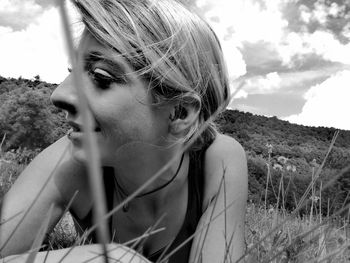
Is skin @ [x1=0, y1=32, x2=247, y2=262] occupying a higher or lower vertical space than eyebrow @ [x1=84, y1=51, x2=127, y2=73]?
lower

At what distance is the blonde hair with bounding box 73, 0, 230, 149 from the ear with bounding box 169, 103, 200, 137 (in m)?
0.02

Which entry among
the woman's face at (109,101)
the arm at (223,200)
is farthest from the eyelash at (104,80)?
the arm at (223,200)

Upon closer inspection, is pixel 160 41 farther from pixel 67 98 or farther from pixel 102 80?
pixel 67 98

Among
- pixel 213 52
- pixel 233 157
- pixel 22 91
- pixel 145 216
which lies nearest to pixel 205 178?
pixel 233 157

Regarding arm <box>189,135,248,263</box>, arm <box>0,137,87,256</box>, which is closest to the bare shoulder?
arm <box>189,135,248,263</box>

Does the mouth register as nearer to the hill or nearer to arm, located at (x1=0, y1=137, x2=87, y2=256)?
arm, located at (x1=0, y1=137, x2=87, y2=256)

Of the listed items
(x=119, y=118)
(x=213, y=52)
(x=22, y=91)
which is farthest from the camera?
(x=22, y=91)

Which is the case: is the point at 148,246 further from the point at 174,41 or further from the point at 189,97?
the point at 174,41

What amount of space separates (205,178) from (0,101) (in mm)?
13034

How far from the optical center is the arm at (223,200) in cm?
135

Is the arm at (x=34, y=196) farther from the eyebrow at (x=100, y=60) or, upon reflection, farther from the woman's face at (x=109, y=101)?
the eyebrow at (x=100, y=60)

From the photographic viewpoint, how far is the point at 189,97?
4.56 ft

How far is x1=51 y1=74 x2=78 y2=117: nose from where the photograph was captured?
1.19 metres

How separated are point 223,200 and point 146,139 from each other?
0.33 meters
